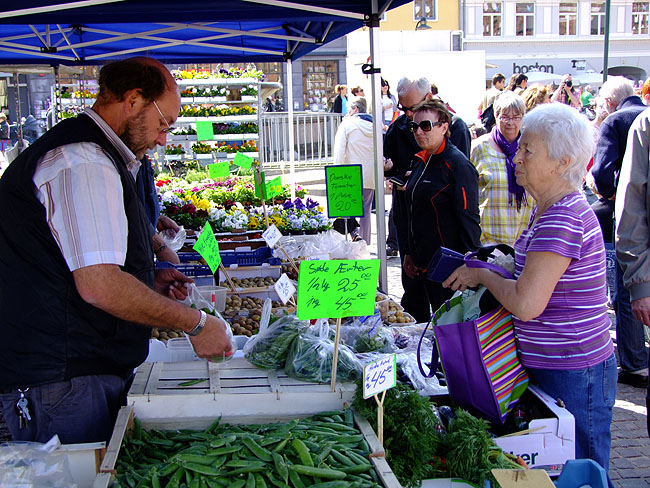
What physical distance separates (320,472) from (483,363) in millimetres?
742

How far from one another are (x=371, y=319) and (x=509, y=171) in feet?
7.16

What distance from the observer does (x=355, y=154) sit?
8703 millimetres

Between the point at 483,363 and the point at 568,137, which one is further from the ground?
the point at 568,137

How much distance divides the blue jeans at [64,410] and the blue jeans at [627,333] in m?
3.87

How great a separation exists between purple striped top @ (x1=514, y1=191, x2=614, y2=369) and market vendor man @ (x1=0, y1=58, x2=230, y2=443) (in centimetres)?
113

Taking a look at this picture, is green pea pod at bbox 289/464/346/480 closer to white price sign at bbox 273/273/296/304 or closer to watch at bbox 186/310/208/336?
watch at bbox 186/310/208/336

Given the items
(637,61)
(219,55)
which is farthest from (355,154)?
(637,61)

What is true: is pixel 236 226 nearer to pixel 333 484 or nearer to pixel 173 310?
pixel 173 310

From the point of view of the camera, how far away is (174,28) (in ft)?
19.5

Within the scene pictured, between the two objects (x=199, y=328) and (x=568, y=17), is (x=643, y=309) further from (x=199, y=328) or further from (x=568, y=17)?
(x=568, y=17)

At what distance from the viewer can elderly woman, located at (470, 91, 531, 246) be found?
4816 millimetres

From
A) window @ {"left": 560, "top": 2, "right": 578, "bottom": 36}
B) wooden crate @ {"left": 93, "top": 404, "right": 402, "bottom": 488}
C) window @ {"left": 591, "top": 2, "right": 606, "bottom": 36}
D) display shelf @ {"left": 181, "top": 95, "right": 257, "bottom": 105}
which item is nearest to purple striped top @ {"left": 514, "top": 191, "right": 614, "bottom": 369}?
wooden crate @ {"left": 93, "top": 404, "right": 402, "bottom": 488}

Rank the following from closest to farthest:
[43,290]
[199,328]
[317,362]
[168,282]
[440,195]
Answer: [43,290] → [199,328] → [317,362] → [168,282] → [440,195]

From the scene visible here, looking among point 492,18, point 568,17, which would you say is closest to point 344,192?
point 492,18
